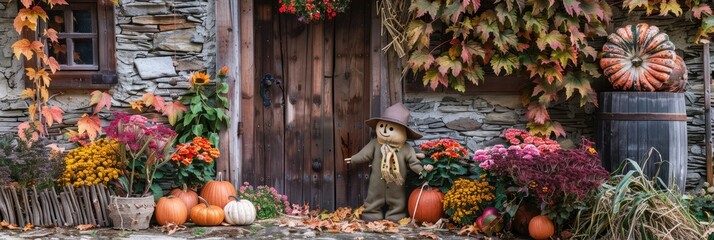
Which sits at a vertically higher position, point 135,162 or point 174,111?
point 174,111

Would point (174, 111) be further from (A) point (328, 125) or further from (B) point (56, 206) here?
(A) point (328, 125)

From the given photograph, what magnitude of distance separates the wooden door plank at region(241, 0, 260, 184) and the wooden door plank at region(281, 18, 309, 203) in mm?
291

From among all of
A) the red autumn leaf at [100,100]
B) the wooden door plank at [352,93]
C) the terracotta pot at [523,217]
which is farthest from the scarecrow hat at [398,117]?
the red autumn leaf at [100,100]

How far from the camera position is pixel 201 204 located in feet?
18.4

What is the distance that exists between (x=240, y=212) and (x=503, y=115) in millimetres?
2279

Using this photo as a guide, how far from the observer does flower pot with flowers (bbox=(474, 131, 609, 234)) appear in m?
4.84

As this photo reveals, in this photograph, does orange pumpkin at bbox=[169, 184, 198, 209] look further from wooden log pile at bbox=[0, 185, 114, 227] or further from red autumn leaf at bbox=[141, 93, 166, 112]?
red autumn leaf at bbox=[141, 93, 166, 112]

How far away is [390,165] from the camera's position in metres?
5.86

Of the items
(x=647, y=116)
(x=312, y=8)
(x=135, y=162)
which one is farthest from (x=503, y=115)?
(x=135, y=162)

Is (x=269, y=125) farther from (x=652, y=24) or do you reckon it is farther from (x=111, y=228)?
(x=652, y=24)

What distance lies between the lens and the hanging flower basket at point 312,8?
587 cm

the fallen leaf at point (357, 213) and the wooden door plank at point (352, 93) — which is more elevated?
the wooden door plank at point (352, 93)

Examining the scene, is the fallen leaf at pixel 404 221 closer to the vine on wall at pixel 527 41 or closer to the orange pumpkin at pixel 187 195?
the vine on wall at pixel 527 41

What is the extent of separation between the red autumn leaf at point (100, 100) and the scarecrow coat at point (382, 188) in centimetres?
200
